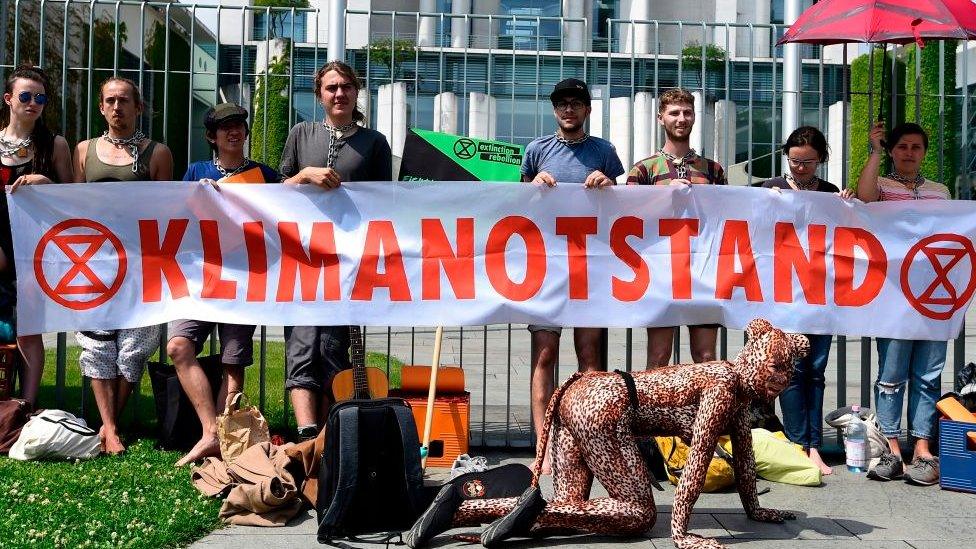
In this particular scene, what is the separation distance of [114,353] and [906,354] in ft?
15.8

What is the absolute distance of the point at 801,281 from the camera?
6707 mm

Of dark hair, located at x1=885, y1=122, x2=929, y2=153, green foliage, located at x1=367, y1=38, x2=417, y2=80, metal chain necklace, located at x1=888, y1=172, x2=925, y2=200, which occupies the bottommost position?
metal chain necklace, located at x1=888, y1=172, x2=925, y2=200

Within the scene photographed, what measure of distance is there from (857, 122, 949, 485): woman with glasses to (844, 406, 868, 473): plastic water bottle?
0.14 metres

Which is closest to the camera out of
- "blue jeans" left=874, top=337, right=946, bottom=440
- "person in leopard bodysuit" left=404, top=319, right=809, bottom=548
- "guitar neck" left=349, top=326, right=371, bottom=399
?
"person in leopard bodysuit" left=404, top=319, right=809, bottom=548

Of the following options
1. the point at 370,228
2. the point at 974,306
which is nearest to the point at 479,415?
the point at 370,228

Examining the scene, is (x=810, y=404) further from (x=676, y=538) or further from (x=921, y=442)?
(x=676, y=538)

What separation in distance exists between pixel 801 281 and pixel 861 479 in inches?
47.5

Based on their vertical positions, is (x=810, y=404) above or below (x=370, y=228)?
below

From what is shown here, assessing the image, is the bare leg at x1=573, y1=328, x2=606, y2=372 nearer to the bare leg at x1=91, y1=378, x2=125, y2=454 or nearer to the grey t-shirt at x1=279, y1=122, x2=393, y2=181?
the grey t-shirt at x1=279, y1=122, x2=393, y2=181

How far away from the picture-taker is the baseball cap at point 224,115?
21.7 feet

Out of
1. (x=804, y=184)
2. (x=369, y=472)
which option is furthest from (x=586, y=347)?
(x=369, y=472)

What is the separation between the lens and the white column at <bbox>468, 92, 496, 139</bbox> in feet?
26.9

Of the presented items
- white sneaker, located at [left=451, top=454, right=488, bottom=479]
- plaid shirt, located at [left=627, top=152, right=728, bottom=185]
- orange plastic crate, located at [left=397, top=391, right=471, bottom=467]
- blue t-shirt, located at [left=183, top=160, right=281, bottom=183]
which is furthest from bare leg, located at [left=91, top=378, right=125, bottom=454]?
plaid shirt, located at [left=627, top=152, right=728, bottom=185]

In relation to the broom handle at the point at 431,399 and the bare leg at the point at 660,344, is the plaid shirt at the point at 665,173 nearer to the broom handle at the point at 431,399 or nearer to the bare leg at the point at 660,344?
the bare leg at the point at 660,344
